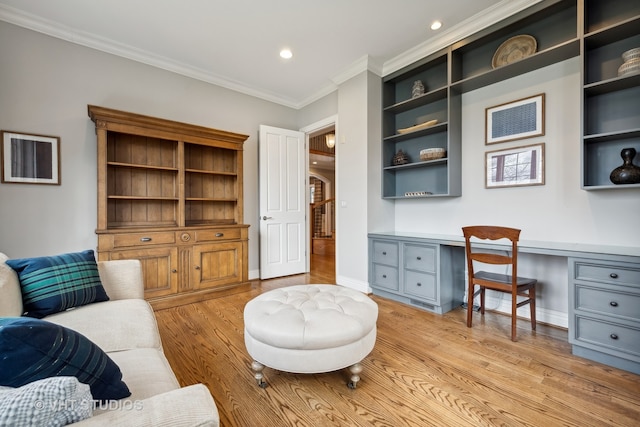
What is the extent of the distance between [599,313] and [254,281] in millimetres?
3570

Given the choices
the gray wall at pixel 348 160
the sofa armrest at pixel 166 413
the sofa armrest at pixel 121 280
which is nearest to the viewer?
the sofa armrest at pixel 166 413

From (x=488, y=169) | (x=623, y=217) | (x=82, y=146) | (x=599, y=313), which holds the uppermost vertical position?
(x=82, y=146)

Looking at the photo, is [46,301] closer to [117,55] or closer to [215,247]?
[215,247]

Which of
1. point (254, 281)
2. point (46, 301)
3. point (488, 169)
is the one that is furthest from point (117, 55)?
point (488, 169)

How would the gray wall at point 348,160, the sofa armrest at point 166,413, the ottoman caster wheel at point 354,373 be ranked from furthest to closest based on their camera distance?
the gray wall at point 348,160 < the ottoman caster wheel at point 354,373 < the sofa armrest at point 166,413

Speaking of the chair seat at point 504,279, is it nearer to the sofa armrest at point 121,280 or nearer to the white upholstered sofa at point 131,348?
the white upholstered sofa at point 131,348

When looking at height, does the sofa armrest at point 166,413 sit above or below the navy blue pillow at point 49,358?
below

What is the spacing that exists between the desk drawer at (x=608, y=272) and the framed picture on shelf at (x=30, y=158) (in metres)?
4.62

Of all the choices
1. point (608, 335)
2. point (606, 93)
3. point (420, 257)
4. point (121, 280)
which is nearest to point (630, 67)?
point (606, 93)

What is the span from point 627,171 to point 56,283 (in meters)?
3.79

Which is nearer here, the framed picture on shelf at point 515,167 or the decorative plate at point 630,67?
the decorative plate at point 630,67

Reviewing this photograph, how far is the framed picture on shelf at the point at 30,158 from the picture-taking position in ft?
8.43

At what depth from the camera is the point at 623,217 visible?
7.04 feet

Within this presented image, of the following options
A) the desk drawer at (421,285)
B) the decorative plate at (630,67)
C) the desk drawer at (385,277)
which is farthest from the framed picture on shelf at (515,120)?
the desk drawer at (385,277)
